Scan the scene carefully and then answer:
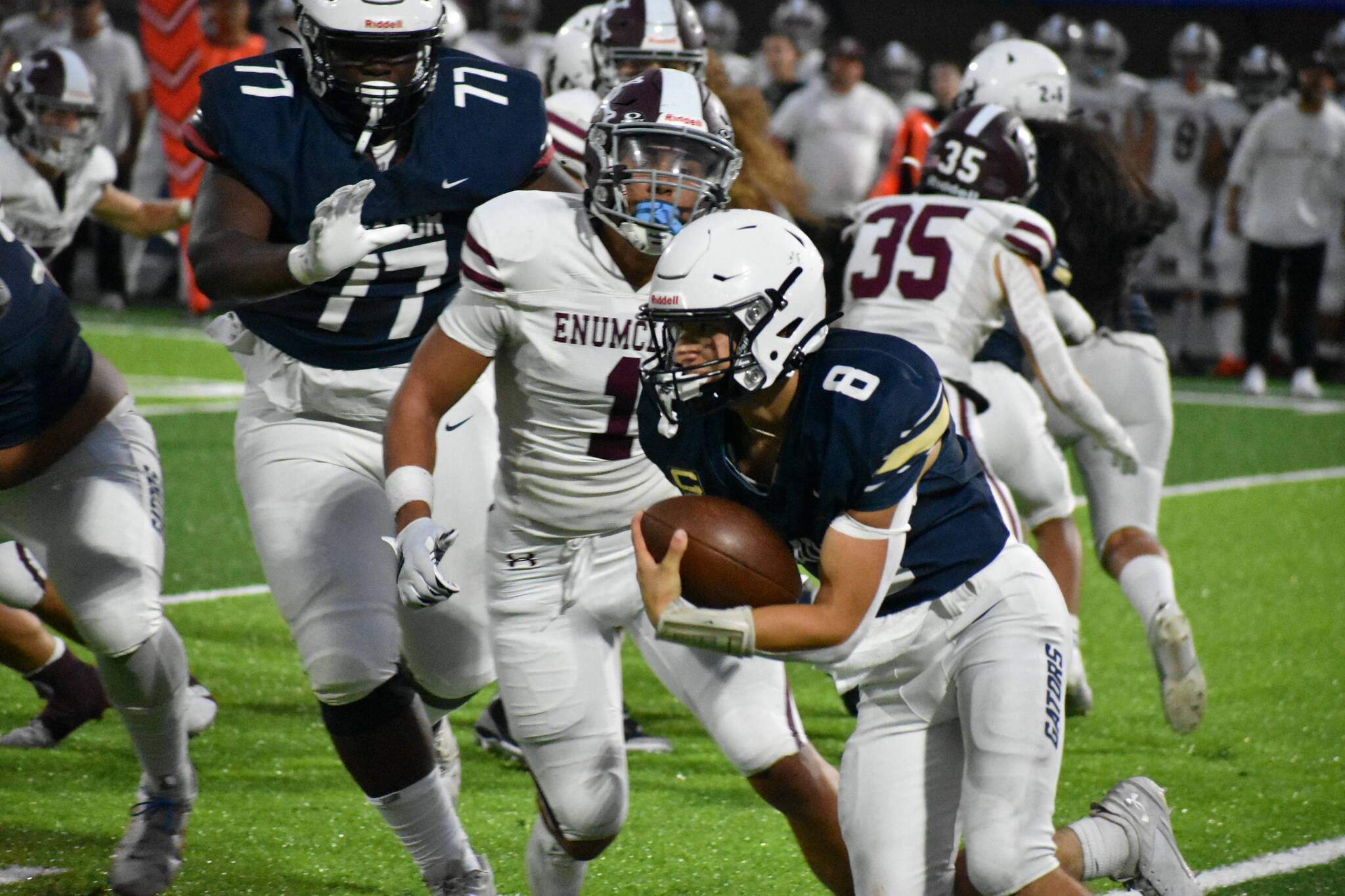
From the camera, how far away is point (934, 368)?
2648mm

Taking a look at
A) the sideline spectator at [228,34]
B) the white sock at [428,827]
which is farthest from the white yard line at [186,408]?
the white sock at [428,827]

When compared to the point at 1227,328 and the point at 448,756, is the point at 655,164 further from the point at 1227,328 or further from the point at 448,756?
the point at 1227,328

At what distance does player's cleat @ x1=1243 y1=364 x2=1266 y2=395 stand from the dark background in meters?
3.27

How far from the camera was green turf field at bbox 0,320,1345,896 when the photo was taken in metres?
3.51

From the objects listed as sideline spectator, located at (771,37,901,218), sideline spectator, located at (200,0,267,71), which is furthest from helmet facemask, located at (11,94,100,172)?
sideline spectator, located at (771,37,901,218)

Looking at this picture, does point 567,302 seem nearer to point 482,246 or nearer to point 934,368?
point 482,246

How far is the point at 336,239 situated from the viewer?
2984mm

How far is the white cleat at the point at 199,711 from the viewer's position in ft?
14.1

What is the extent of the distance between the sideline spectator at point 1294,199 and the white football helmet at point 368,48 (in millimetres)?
8131

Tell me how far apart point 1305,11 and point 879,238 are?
10.5 metres

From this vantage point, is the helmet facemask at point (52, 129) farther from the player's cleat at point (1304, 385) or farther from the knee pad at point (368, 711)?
the player's cleat at point (1304, 385)

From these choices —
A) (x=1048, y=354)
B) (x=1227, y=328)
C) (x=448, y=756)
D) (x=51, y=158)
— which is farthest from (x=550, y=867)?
(x=1227, y=328)

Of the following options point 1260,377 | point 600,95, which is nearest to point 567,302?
point 600,95

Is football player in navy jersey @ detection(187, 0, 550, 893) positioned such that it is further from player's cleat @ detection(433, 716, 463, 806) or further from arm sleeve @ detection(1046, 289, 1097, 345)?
arm sleeve @ detection(1046, 289, 1097, 345)
